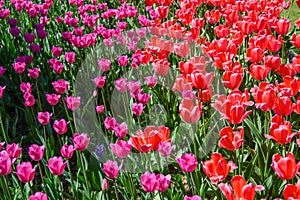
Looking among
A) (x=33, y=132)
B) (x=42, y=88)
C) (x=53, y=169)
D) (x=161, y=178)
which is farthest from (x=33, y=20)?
(x=161, y=178)

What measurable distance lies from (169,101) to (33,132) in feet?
3.24

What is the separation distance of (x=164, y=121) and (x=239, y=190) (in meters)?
1.58

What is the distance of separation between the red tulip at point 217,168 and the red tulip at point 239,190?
0.17m

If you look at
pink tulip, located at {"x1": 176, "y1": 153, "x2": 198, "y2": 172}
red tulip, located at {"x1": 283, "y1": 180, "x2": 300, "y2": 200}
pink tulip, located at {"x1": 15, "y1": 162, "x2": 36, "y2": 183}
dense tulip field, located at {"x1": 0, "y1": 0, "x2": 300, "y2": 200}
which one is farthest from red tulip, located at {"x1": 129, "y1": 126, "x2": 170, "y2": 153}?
red tulip, located at {"x1": 283, "y1": 180, "x2": 300, "y2": 200}

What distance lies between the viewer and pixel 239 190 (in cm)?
187

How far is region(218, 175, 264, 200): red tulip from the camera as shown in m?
1.81

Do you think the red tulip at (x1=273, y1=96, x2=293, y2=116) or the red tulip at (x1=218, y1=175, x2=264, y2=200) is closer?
the red tulip at (x1=218, y1=175, x2=264, y2=200)

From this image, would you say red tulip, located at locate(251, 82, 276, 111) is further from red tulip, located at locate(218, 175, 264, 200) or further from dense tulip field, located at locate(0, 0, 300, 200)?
red tulip, located at locate(218, 175, 264, 200)

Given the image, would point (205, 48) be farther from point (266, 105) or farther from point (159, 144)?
point (159, 144)

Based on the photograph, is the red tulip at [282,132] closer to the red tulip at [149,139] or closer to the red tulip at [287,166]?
the red tulip at [287,166]

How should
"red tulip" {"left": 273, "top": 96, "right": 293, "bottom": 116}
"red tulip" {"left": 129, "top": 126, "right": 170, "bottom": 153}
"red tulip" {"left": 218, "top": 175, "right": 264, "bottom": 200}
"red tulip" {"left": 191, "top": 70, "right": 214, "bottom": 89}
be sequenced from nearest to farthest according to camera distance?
"red tulip" {"left": 218, "top": 175, "right": 264, "bottom": 200} → "red tulip" {"left": 129, "top": 126, "right": 170, "bottom": 153} → "red tulip" {"left": 273, "top": 96, "right": 293, "bottom": 116} → "red tulip" {"left": 191, "top": 70, "right": 214, "bottom": 89}

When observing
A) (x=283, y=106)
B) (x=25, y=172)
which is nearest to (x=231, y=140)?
(x=283, y=106)

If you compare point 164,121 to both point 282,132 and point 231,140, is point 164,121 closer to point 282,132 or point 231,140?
point 231,140

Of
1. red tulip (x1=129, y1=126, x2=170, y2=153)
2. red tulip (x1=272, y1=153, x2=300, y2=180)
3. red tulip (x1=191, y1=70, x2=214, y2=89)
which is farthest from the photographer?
red tulip (x1=191, y1=70, x2=214, y2=89)
